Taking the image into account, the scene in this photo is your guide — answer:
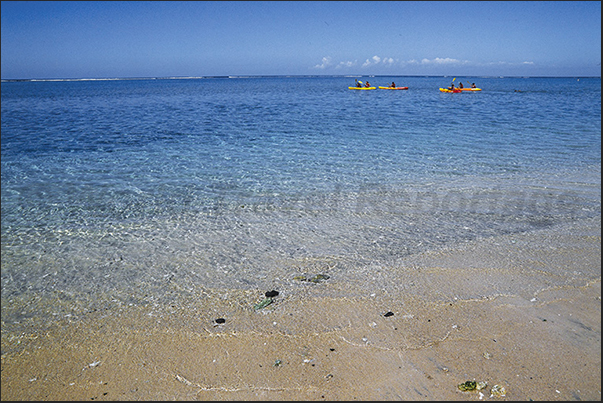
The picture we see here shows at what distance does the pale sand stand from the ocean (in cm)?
57

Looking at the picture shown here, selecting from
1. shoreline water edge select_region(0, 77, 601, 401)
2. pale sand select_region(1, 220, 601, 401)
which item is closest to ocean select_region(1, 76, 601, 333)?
shoreline water edge select_region(0, 77, 601, 401)

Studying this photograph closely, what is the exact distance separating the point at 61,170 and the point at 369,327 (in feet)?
37.8

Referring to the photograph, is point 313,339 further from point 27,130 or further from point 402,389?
point 27,130

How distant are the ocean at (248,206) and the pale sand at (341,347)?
57cm

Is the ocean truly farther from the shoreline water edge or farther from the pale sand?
the pale sand

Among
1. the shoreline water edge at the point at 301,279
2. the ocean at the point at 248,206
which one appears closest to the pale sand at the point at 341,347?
the shoreline water edge at the point at 301,279

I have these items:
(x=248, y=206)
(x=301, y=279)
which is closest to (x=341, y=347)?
(x=301, y=279)

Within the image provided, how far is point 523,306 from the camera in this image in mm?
4988

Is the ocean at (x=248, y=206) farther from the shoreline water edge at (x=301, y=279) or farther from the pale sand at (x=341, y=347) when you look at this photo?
the pale sand at (x=341, y=347)

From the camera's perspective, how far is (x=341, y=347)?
4312 millimetres

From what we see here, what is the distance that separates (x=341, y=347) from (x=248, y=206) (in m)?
5.32

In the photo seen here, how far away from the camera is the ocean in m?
5.99

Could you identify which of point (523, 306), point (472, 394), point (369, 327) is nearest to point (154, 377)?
point (369, 327)

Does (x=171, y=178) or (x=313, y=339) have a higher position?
(x=171, y=178)
